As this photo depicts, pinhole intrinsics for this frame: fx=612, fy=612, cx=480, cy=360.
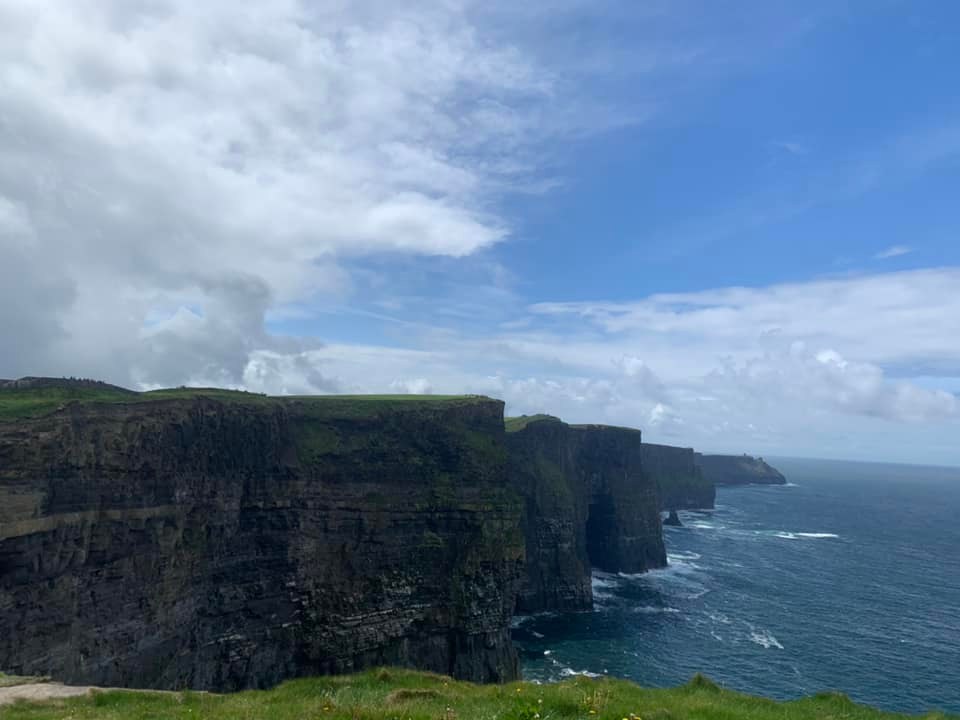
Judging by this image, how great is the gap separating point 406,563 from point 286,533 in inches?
482

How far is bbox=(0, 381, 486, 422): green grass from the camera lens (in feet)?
133

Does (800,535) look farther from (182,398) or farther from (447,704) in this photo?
(447,704)

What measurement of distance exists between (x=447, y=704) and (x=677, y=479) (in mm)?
173448

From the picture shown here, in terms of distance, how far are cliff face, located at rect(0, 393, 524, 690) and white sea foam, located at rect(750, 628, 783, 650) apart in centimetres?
2845

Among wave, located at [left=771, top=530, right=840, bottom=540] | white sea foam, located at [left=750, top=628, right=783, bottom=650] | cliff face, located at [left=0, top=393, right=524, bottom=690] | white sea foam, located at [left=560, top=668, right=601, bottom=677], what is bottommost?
white sea foam, located at [left=560, top=668, right=601, bottom=677]

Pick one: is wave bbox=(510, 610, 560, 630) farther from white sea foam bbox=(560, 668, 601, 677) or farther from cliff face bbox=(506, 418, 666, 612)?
white sea foam bbox=(560, 668, 601, 677)

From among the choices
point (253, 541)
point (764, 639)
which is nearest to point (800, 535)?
point (764, 639)

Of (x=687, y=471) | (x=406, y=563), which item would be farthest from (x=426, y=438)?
(x=687, y=471)

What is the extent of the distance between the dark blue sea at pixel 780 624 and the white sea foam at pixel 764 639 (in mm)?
119

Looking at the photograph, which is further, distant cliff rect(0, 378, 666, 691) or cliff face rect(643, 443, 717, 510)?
cliff face rect(643, 443, 717, 510)

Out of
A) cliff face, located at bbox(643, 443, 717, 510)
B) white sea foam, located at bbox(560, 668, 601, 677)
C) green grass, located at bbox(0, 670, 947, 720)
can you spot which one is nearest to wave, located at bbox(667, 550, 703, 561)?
cliff face, located at bbox(643, 443, 717, 510)

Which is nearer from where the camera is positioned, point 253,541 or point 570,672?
point 253,541

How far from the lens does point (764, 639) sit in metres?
69.4

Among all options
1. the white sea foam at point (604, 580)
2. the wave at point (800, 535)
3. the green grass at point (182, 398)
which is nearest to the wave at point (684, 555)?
the white sea foam at point (604, 580)
